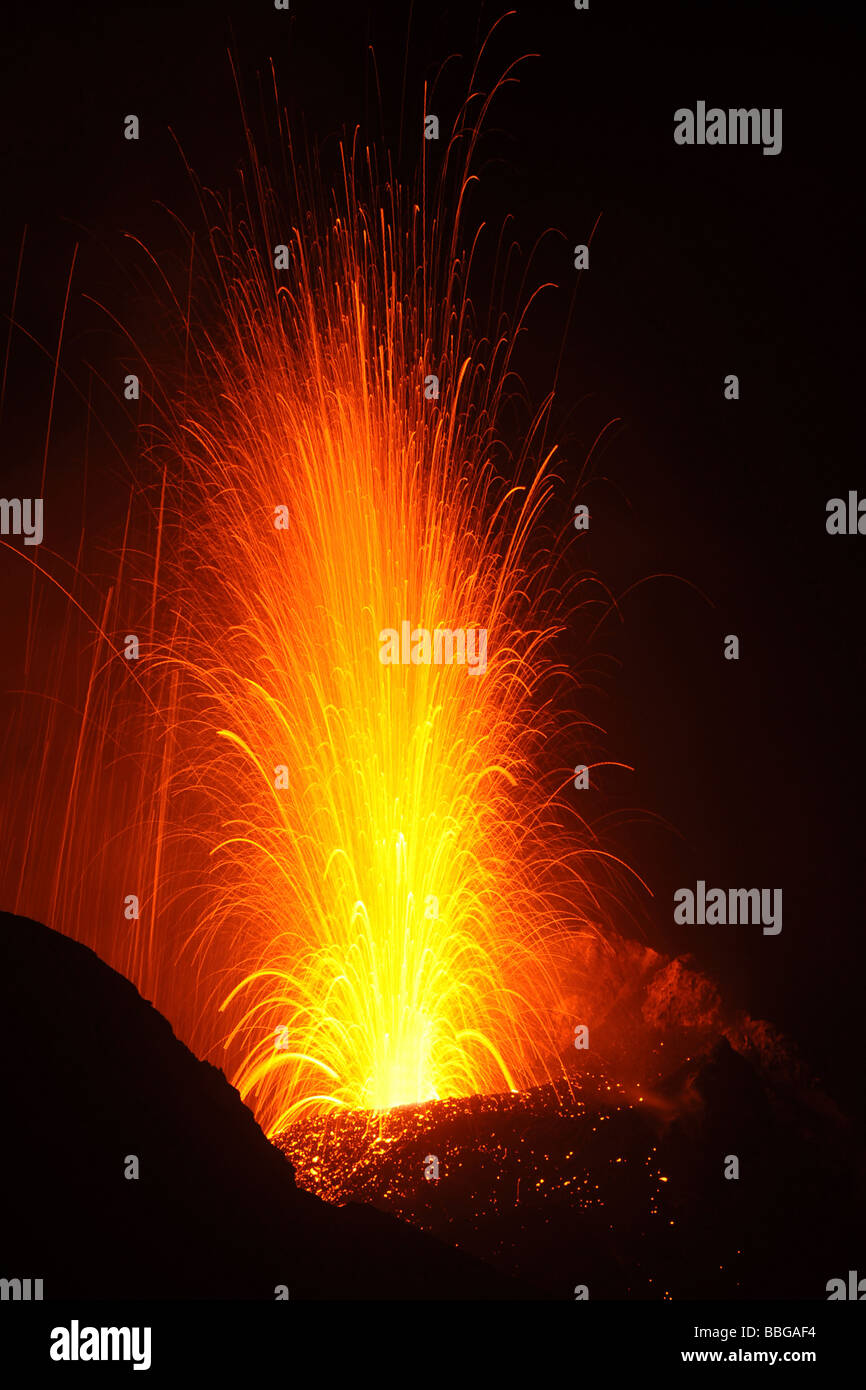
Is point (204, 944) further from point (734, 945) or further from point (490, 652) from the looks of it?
point (734, 945)

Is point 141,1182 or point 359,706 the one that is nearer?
point 141,1182

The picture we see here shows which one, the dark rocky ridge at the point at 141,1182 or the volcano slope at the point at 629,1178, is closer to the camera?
the dark rocky ridge at the point at 141,1182

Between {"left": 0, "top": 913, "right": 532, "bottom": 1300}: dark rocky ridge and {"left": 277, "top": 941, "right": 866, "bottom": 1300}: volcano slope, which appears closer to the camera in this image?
{"left": 0, "top": 913, "right": 532, "bottom": 1300}: dark rocky ridge

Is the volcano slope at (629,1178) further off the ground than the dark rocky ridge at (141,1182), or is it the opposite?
→ the dark rocky ridge at (141,1182)

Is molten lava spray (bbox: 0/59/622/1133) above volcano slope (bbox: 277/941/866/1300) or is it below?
above

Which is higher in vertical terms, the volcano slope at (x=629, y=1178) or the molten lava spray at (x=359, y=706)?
the molten lava spray at (x=359, y=706)

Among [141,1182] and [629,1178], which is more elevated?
[141,1182]

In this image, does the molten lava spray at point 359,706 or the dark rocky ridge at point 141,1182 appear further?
the molten lava spray at point 359,706
